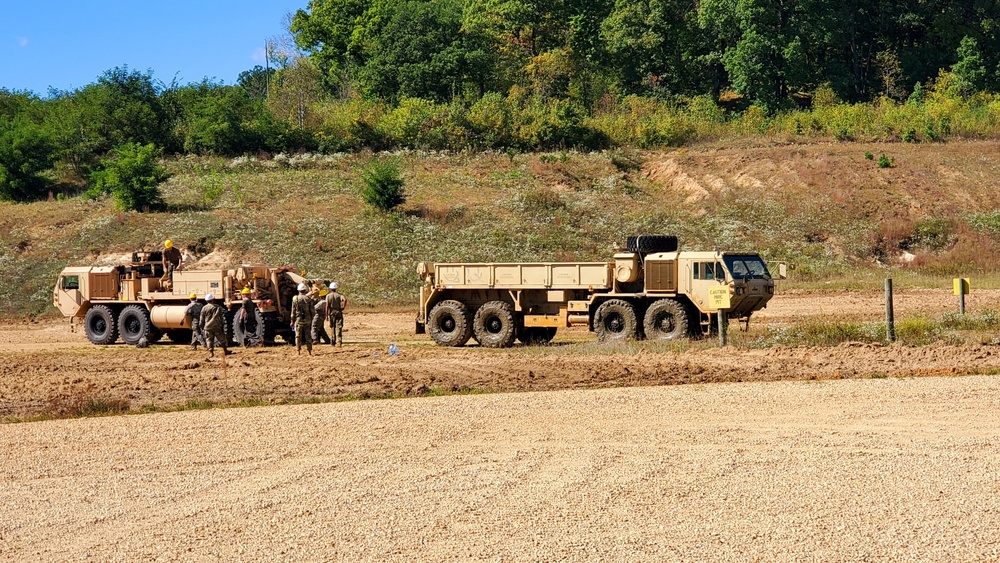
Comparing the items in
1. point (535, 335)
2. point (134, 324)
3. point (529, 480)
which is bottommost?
point (529, 480)

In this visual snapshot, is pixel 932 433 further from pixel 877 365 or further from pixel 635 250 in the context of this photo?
pixel 635 250

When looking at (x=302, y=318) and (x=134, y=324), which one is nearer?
(x=302, y=318)

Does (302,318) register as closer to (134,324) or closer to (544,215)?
(134,324)

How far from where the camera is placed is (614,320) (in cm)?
2370

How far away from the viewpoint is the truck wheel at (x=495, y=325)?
79.8ft

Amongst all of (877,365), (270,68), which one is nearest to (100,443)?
(877,365)

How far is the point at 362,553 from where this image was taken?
345 inches

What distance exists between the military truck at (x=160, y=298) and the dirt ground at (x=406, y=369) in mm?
1479

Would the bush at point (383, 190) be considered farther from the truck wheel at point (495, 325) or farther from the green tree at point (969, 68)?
the green tree at point (969, 68)

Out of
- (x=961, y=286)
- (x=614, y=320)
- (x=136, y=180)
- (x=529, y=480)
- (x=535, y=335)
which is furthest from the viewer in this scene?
(x=136, y=180)

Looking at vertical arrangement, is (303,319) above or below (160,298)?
below

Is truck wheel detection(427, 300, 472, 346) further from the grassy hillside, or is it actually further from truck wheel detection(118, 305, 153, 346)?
the grassy hillside

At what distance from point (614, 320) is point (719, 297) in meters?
2.53

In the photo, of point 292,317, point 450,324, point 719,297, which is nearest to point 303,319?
point 292,317
